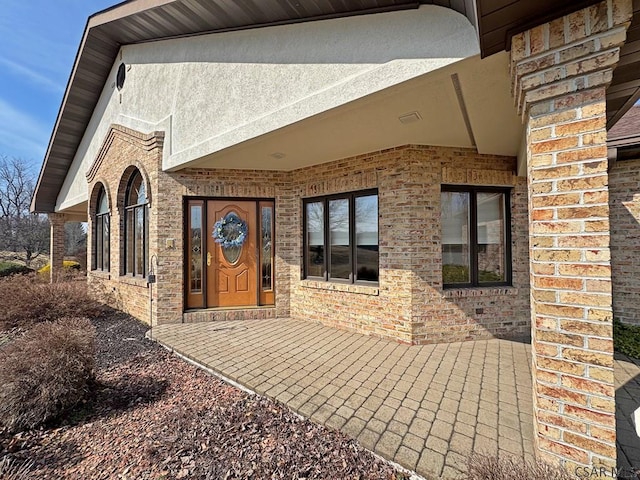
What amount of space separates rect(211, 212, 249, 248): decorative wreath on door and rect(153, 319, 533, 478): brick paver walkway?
174 centimetres

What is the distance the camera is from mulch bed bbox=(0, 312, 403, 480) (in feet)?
6.95

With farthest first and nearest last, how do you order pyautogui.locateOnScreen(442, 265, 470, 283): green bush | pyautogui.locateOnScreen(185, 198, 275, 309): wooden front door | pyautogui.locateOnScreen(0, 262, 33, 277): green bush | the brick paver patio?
pyautogui.locateOnScreen(0, 262, 33, 277): green bush, pyautogui.locateOnScreen(185, 198, 275, 309): wooden front door, pyautogui.locateOnScreen(442, 265, 470, 283): green bush, the brick paver patio

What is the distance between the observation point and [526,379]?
11.0 ft

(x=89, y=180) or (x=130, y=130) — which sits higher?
(x=130, y=130)

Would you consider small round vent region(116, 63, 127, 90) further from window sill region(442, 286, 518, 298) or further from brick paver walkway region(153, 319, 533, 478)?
window sill region(442, 286, 518, 298)

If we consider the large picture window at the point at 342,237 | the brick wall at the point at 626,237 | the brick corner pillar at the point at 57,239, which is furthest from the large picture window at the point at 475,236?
the brick corner pillar at the point at 57,239

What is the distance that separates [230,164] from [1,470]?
4736 mm

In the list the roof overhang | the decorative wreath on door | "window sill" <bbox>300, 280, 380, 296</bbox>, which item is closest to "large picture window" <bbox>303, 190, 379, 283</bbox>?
"window sill" <bbox>300, 280, 380, 296</bbox>

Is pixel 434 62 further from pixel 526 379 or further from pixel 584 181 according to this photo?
pixel 526 379

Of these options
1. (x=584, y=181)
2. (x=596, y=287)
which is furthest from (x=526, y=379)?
(x=584, y=181)

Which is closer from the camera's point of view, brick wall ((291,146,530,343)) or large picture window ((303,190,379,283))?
brick wall ((291,146,530,343))

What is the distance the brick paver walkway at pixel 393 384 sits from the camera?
91.3 inches

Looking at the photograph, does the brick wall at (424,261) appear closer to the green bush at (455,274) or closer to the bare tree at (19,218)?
the green bush at (455,274)

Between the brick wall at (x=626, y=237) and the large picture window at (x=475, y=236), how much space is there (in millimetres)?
1879
